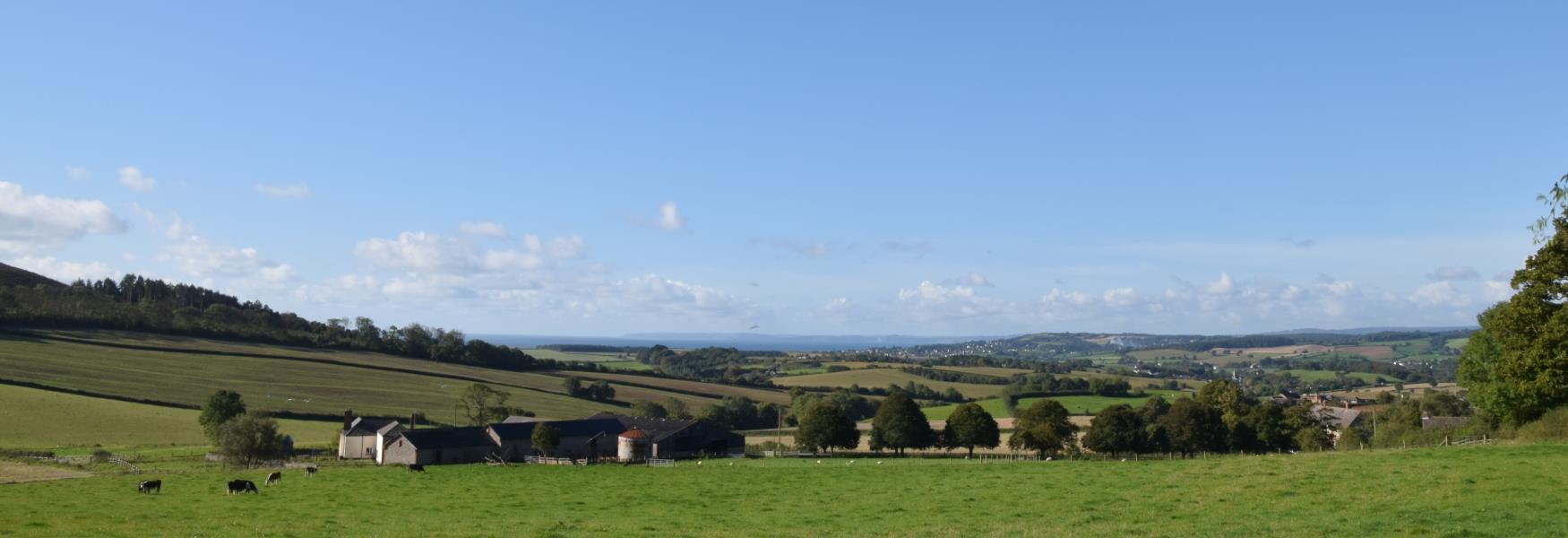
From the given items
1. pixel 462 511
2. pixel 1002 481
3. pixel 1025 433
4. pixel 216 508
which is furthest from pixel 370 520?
pixel 1025 433

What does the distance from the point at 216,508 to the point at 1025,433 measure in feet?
176

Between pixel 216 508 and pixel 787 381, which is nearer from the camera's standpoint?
pixel 216 508

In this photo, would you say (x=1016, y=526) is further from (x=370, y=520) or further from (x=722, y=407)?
(x=722, y=407)

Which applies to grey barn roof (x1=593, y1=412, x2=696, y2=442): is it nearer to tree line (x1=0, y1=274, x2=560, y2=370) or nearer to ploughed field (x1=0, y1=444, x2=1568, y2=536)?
ploughed field (x1=0, y1=444, x2=1568, y2=536)

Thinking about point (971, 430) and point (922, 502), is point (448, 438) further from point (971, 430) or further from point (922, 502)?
point (922, 502)

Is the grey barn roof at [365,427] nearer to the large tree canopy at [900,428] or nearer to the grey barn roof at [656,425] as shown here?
the grey barn roof at [656,425]

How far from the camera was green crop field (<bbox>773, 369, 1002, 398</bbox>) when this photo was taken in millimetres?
138375

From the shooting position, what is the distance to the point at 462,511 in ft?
104

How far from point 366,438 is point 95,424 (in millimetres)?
18343

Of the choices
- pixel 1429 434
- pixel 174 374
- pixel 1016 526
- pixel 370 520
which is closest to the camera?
pixel 1016 526

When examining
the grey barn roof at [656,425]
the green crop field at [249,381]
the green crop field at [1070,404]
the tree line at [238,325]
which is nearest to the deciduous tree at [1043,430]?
the grey barn roof at [656,425]

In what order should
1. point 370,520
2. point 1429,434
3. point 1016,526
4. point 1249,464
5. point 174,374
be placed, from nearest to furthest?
point 1016,526
point 370,520
point 1249,464
point 1429,434
point 174,374

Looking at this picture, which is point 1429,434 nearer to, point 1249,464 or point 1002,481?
point 1249,464

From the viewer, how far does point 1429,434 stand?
5272 cm
